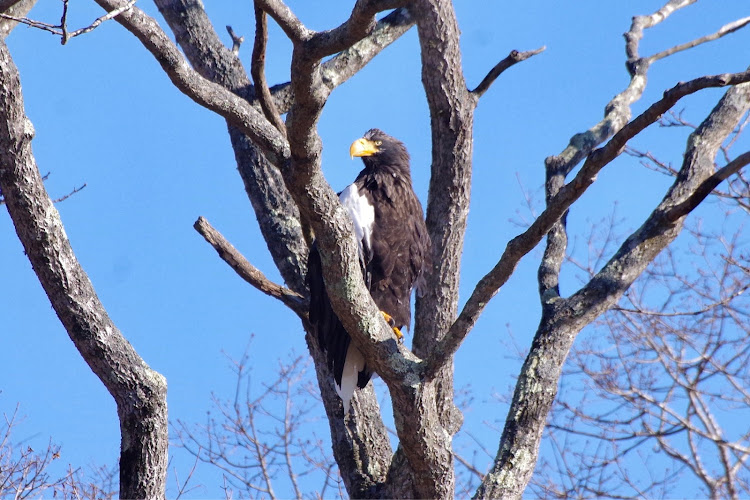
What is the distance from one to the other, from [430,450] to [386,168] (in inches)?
81.6

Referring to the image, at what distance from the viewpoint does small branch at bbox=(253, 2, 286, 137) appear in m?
3.32

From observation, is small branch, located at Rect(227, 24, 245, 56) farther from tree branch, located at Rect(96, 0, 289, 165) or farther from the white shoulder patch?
tree branch, located at Rect(96, 0, 289, 165)

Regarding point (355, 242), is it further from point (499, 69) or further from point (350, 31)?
point (499, 69)

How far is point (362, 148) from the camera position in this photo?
Result: 16.5ft

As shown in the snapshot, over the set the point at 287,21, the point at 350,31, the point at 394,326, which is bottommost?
the point at 350,31

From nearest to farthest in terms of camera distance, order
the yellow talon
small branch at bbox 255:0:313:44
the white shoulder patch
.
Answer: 1. small branch at bbox 255:0:313:44
2. the yellow talon
3. the white shoulder patch

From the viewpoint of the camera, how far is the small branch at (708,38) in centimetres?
526

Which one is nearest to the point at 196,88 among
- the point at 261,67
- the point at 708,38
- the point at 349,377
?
the point at 261,67

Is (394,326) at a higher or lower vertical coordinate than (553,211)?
higher

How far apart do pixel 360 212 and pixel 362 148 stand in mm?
732

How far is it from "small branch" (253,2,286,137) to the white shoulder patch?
71 cm

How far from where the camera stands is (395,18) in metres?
5.25

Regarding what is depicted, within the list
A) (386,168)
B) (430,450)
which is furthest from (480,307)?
(386,168)

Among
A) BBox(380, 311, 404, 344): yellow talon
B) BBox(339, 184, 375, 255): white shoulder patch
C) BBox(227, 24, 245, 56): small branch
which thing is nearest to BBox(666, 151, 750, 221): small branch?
BBox(380, 311, 404, 344): yellow talon
